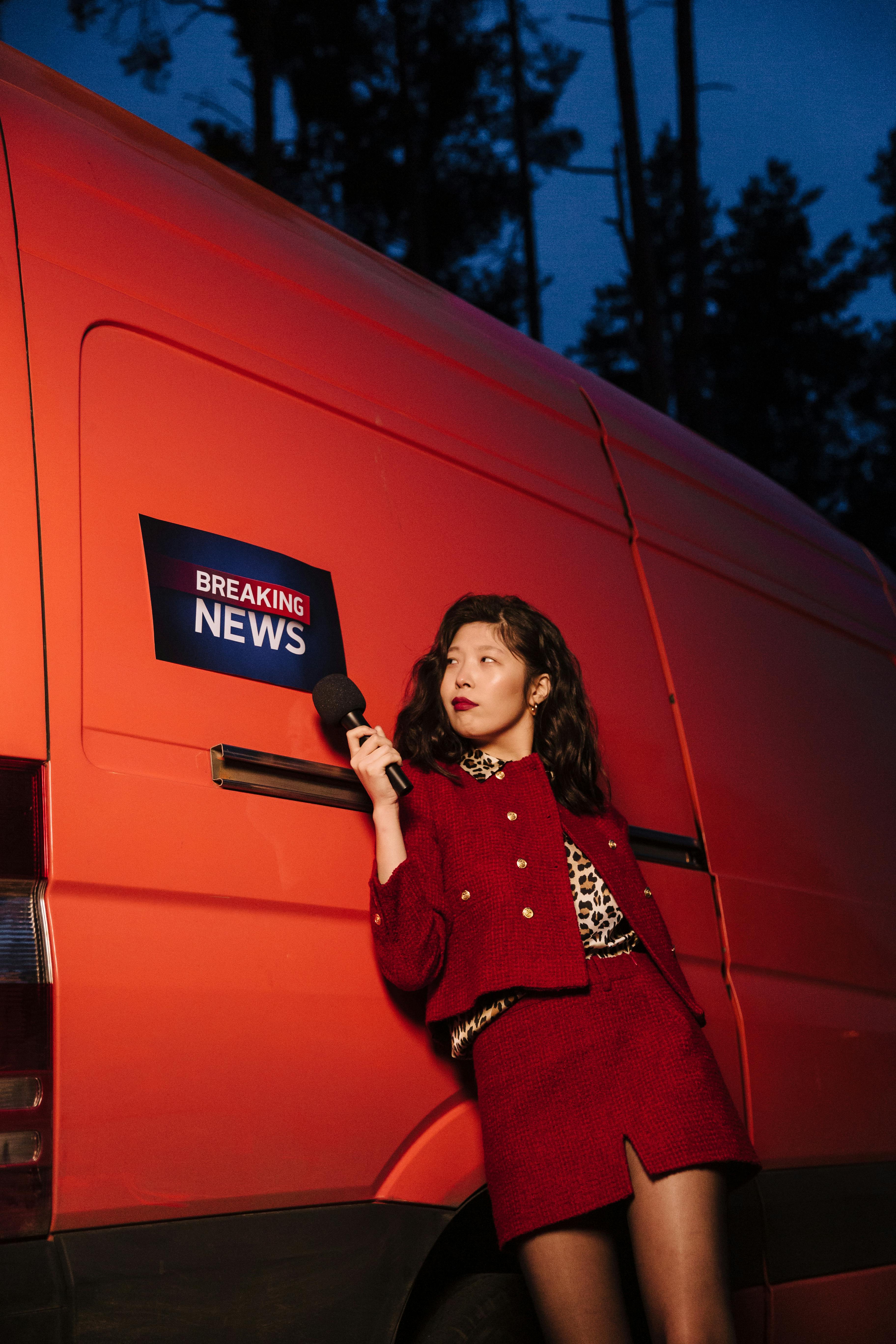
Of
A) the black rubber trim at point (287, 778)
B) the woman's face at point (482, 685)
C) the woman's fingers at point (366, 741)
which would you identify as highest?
the woman's face at point (482, 685)

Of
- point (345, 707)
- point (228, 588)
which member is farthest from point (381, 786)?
point (228, 588)

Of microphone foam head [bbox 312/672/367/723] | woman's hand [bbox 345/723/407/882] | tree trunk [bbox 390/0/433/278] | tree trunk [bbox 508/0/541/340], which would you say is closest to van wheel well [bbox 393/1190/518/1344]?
woman's hand [bbox 345/723/407/882]

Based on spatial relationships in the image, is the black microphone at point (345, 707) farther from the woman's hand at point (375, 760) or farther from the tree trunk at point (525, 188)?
the tree trunk at point (525, 188)

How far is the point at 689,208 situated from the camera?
10.3 meters

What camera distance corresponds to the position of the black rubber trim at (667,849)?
219 centimetres

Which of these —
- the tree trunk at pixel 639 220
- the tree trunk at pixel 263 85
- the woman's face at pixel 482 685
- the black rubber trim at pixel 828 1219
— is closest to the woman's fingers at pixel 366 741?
the woman's face at pixel 482 685

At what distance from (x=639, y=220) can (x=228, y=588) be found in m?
10.4

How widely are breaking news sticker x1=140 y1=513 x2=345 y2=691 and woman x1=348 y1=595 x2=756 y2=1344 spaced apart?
17 centimetres

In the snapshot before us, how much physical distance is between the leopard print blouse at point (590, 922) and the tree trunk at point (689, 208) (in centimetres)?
851

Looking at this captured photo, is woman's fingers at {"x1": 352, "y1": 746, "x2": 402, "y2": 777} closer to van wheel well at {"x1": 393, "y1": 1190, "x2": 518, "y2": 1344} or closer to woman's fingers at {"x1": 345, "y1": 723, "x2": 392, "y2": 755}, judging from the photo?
woman's fingers at {"x1": 345, "y1": 723, "x2": 392, "y2": 755}

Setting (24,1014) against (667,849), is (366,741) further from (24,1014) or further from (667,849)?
(667,849)

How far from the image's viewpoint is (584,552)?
7.93 ft

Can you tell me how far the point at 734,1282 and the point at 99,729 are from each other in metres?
1.62

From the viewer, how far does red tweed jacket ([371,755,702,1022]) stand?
1642mm
